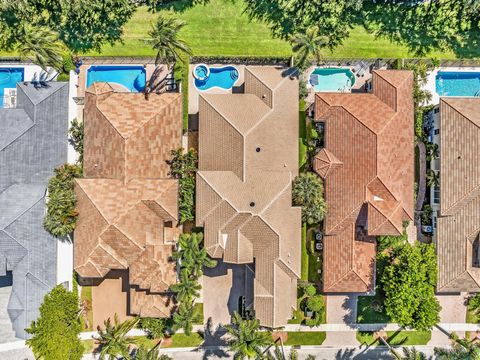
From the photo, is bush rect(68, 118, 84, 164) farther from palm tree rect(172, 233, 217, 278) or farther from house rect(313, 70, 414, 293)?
house rect(313, 70, 414, 293)

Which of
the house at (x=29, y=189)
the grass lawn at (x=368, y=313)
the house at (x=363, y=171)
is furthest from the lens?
the grass lawn at (x=368, y=313)

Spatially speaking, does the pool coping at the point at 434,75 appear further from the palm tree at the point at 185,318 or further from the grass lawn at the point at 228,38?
the palm tree at the point at 185,318

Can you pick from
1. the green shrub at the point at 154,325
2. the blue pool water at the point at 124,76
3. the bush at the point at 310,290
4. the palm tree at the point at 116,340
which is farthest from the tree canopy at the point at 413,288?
the blue pool water at the point at 124,76

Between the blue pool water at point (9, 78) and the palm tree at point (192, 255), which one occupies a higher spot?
the blue pool water at point (9, 78)

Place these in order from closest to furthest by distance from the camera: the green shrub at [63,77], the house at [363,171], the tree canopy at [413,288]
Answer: the tree canopy at [413,288] < the house at [363,171] < the green shrub at [63,77]

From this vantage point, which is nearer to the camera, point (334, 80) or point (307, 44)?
point (307, 44)

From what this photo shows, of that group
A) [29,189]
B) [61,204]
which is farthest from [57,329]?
[29,189]

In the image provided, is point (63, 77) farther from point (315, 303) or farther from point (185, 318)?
point (315, 303)
